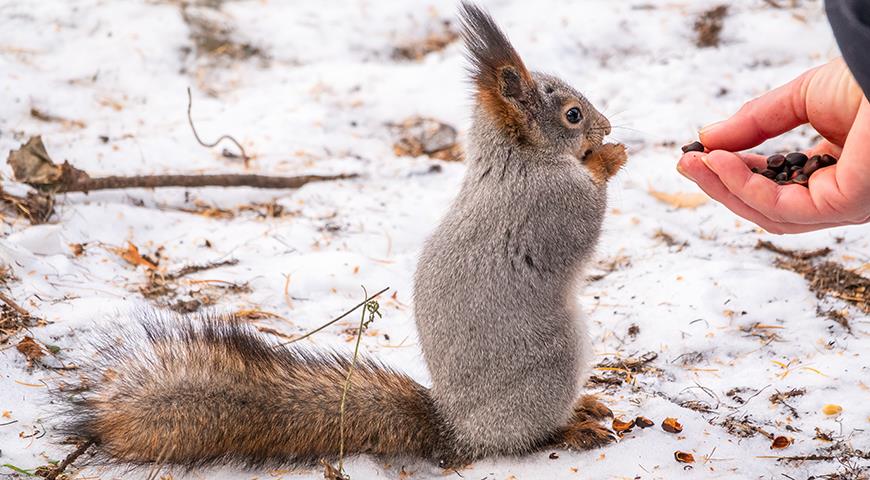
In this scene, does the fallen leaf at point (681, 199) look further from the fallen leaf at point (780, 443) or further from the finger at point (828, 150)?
the fallen leaf at point (780, 443)

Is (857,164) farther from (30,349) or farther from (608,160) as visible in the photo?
(30,349)

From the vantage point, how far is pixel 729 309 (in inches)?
99.9

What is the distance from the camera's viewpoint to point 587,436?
6.84 feet

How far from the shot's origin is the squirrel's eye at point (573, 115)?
2283mm

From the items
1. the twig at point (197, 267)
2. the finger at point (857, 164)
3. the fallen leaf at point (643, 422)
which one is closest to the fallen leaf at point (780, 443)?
the fallen leaf at point (643, 422)

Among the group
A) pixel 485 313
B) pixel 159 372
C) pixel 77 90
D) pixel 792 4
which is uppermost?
pixel 792 4

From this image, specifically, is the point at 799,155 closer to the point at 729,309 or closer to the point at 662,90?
the point at 729,309

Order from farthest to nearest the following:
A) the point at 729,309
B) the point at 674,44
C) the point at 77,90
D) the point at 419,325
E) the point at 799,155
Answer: the point at 674,44 < the point at 77,90 < the point at 729,309 < the point at 419,325 < the point at 799,155

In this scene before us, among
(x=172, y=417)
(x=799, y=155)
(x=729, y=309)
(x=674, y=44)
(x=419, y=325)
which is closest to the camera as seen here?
(x=172, y=417)

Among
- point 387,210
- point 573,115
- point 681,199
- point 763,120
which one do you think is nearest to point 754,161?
point 763,120

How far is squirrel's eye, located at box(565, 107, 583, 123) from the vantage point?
2.28 meters

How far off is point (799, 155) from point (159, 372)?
1.60m

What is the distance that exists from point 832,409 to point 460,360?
0.96m

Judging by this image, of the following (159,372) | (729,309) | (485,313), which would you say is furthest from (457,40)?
(159,372)
